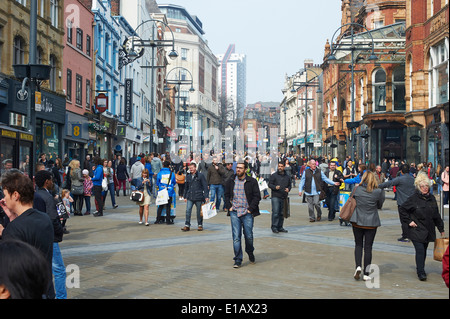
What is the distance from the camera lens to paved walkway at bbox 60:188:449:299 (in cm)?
761

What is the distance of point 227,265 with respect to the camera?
9.56 meters

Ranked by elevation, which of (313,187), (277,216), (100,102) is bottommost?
(277,216)

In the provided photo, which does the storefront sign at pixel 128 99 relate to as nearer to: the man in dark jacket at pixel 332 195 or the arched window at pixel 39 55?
Result: the arched window at pixel 39 55

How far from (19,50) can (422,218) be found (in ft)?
66.7

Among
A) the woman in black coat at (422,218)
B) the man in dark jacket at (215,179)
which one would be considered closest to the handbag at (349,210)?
the woman in black coat at (422,218)

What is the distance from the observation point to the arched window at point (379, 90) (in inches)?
1656

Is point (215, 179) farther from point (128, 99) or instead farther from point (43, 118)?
point (128, 99)

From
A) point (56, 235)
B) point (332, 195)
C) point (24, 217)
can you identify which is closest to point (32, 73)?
point (56, 235)

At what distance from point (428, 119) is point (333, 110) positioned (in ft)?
90.9

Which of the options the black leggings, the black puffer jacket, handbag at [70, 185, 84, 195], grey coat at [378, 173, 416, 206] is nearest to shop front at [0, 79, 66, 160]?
handbag at [70, 185, 84, 195]

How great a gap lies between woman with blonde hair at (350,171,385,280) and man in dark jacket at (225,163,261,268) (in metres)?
1.88

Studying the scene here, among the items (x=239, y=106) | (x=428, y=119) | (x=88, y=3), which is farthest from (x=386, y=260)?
(x=239, y=106)

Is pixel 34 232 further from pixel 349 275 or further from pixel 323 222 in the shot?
pixel 323 222

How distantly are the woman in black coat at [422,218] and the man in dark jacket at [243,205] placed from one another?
258cm
